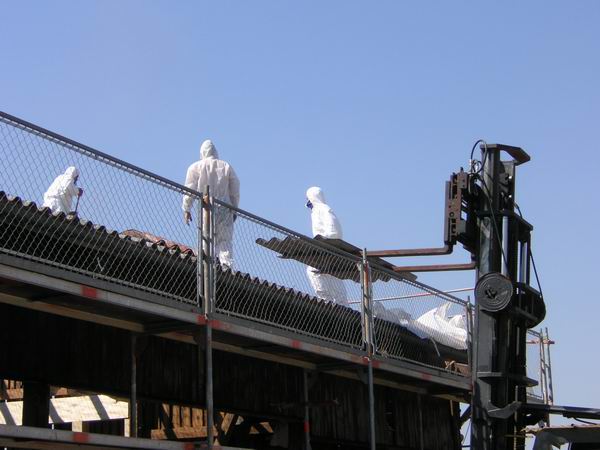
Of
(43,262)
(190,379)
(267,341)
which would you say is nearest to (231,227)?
(267,341)

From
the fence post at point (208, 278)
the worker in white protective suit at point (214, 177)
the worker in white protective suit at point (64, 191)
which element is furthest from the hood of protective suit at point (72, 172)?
the worker in white protective suit at point (214, 177)

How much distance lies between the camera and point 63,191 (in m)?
10.6

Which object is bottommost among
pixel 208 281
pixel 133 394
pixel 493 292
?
pixel 133 394

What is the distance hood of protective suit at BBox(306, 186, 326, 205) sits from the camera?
17453 mm

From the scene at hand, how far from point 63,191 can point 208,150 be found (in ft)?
15.1

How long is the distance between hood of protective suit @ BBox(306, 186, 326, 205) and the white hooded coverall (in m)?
6.00

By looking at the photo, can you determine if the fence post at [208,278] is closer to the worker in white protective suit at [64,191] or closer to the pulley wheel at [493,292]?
the worker in white protective suit at [64,191]

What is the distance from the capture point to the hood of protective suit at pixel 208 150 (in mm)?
14992

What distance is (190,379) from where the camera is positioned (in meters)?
12.9

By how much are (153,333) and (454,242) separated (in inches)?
145

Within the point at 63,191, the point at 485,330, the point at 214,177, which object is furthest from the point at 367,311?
the point at 63,191

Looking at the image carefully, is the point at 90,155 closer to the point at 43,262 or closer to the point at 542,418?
the point at 43,262

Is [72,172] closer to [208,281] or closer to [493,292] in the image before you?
[208,281]

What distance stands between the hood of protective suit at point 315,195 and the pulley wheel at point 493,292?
213 inches
